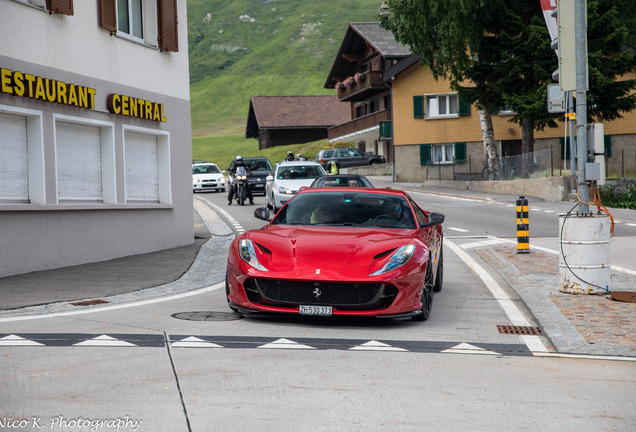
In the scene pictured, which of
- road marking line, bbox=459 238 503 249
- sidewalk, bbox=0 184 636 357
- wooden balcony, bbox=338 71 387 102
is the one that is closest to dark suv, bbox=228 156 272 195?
road marking line, bbox=459 238 503 249

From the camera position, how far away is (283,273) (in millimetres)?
8156

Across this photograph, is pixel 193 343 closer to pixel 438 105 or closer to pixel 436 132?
pixel 436 132

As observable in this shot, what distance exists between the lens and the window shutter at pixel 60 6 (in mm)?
13562

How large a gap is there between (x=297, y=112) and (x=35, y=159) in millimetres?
89616

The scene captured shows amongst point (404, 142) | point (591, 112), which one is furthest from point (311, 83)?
point (591, 112)

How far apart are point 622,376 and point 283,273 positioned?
3164 millimetres

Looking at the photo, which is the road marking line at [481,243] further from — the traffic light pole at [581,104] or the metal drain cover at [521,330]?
the metal drain cover at [521,330]

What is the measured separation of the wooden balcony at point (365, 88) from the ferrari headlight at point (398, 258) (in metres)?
50.9

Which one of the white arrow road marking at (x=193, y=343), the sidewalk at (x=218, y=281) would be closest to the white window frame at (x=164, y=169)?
the sidewalk at (x=218, y=281)

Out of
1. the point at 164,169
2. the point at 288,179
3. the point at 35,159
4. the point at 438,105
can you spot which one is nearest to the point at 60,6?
the point at 35,159

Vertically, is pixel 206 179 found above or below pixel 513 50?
below

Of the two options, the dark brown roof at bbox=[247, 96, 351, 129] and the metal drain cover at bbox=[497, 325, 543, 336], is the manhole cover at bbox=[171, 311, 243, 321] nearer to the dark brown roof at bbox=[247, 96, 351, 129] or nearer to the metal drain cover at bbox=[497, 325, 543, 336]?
the metal drain cover at bbox=[497, 325, 543, 336]

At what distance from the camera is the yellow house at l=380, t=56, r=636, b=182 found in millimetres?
49062

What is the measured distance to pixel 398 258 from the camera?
8305 mm
